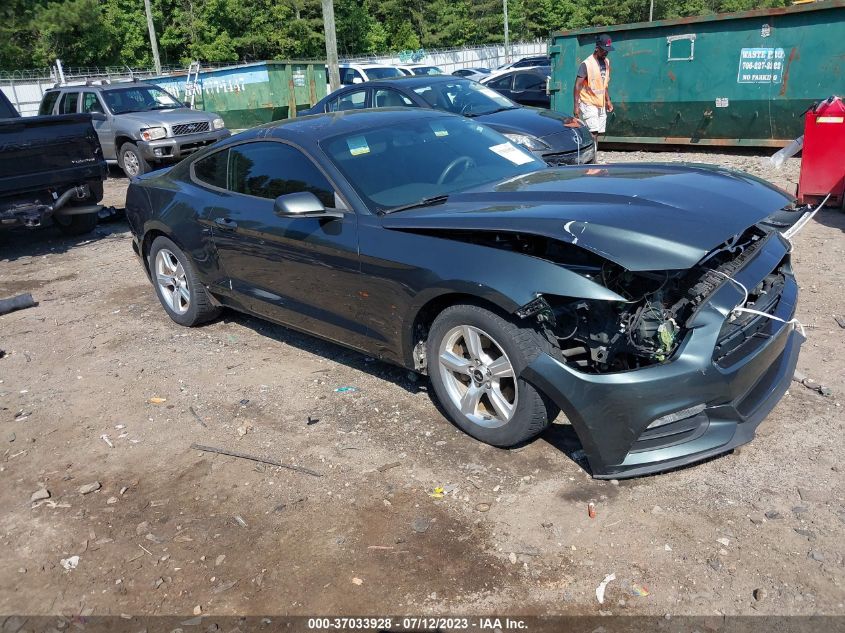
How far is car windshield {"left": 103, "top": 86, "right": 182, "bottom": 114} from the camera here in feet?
48.9

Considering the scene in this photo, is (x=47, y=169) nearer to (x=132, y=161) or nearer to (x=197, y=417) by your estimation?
(x=197, y=417)

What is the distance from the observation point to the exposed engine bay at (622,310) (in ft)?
11.2

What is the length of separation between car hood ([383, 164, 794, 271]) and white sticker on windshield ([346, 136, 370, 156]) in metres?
0.69

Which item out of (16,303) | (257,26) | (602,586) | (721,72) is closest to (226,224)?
(16,303)

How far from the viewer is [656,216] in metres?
3.54

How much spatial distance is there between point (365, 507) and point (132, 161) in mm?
12575

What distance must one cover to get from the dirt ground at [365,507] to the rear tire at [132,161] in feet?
31.2

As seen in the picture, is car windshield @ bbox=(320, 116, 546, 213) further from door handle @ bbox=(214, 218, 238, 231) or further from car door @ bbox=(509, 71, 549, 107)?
car door @ bbox=(509, 71, 549, 107)

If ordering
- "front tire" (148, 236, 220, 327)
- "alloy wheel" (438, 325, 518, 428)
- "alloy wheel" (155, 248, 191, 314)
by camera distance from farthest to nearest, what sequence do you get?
"alloy wheel" (155, 248, 191, 314)
"front tire" (148, 236, 220, 327)
"alloy wheel" (438, 325, 518, 428)

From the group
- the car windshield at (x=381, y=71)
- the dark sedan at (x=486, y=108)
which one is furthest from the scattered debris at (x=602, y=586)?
the car windshield at (x=381, y=71)

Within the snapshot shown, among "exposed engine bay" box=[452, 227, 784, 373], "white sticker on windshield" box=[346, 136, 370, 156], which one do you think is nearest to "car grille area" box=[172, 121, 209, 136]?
"white sticker on windshield" box=[346, 136, 370, 156]

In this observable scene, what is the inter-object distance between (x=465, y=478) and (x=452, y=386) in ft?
1.78

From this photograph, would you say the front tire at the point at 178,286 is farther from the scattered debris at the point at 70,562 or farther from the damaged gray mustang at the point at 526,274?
the scattered debris at the point at 70,562

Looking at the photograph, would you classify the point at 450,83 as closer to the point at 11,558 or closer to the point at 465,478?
the point at 465,478
